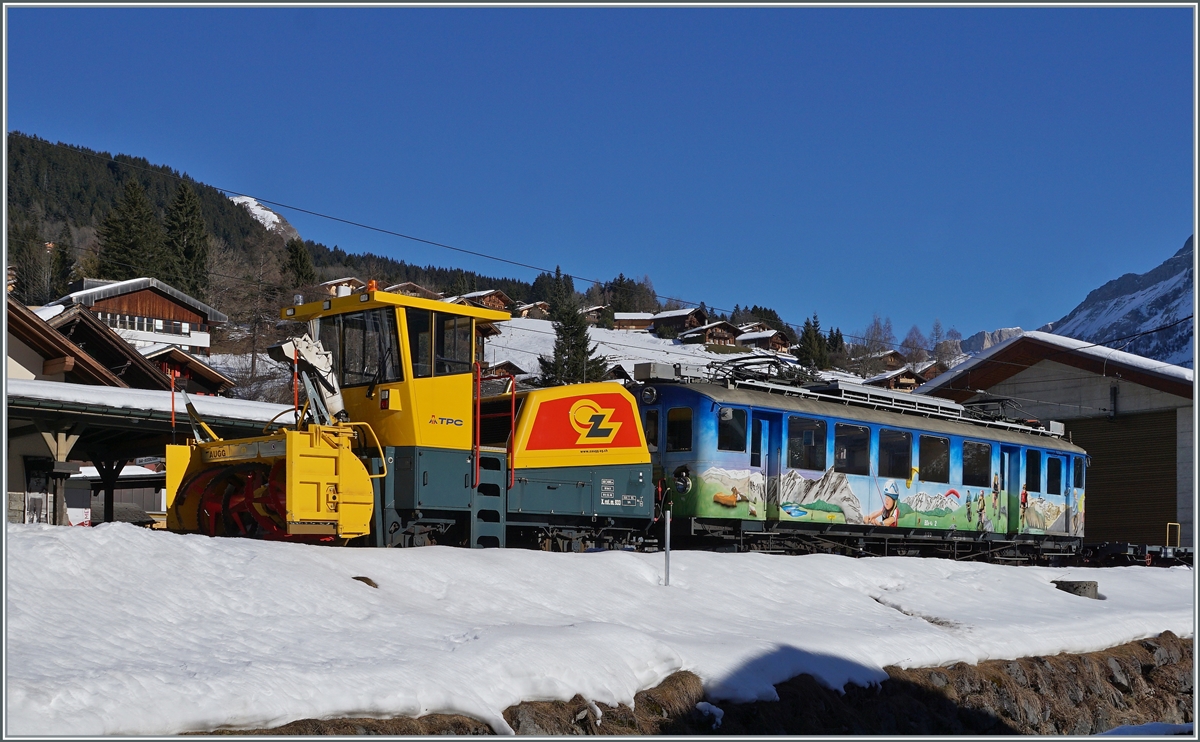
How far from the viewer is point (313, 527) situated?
12523 millimetres

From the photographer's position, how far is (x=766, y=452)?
64.7 feet

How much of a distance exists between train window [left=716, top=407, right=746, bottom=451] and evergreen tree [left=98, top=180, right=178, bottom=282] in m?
83.5

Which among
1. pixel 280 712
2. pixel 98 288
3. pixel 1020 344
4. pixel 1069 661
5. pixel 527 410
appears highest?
pixel 98 288

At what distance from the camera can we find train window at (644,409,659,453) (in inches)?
769

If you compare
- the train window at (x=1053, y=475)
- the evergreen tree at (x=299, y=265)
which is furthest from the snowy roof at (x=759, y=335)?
the train window at (x=1053, y=475)

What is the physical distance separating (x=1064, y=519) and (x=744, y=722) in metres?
19.9

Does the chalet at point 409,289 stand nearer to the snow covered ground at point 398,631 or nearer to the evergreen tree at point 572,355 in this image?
the snow covered ground at point 398,631

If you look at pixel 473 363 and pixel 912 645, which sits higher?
pixel 473 363

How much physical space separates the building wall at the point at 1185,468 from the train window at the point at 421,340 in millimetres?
25432

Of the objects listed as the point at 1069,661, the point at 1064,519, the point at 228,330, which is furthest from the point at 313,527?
the point at 228,330

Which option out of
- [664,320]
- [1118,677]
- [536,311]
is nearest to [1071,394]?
[1118,677]

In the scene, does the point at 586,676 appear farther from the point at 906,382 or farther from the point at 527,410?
the point at 906,382

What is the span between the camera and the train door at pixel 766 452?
1948 cm

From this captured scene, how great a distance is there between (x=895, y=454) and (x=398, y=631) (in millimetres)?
14467
